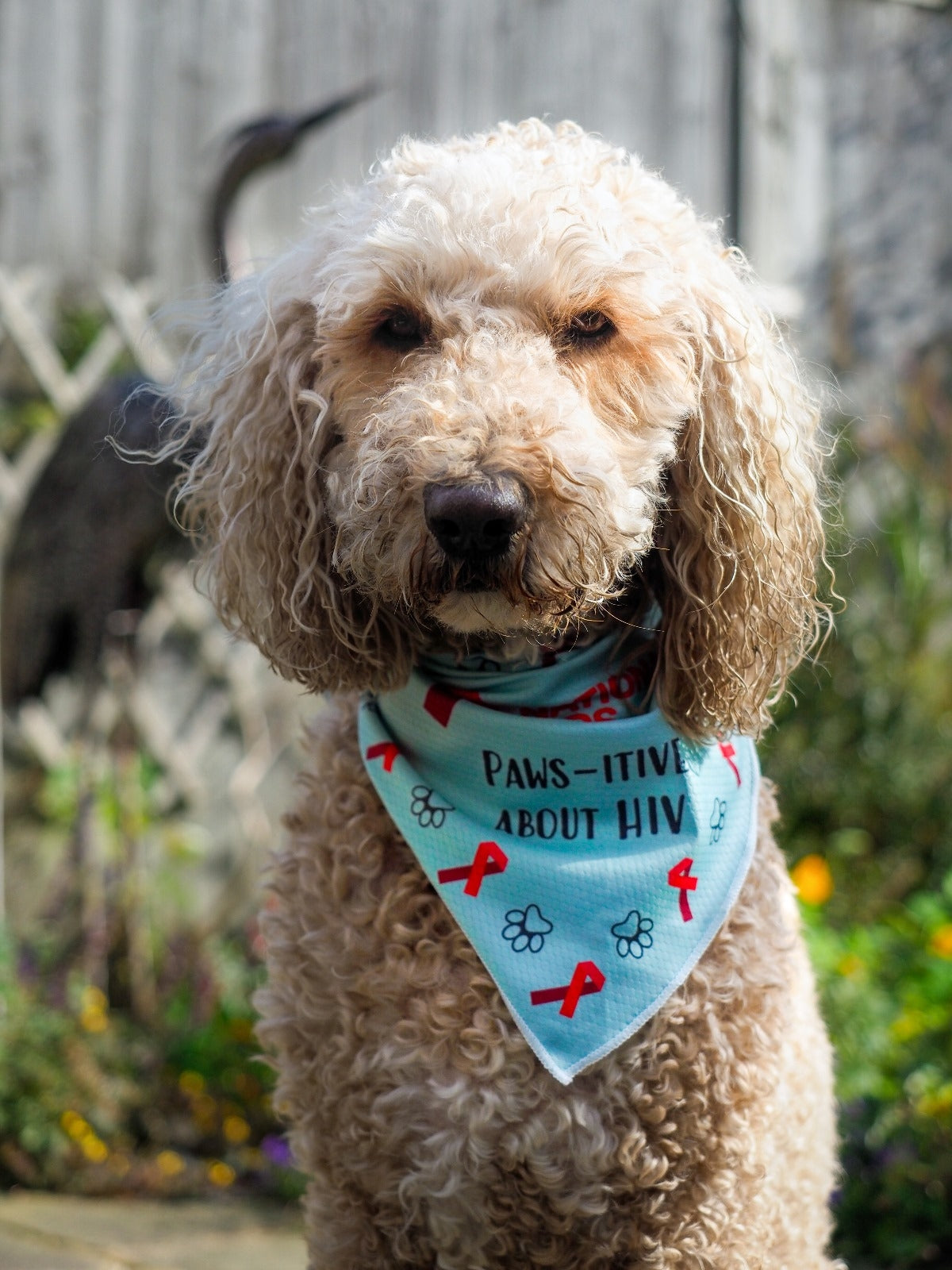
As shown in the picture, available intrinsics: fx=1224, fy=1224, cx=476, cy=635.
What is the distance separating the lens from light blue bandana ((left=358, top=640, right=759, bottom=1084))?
1.56m

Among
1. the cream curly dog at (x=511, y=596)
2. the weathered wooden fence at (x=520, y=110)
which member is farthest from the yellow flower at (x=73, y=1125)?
the weathered wooden fence at (x=520, y=110)

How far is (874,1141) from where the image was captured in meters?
2.50

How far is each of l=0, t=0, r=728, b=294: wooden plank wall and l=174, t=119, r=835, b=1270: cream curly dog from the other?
1713 millimetres

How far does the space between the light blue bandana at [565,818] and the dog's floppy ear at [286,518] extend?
4.6 inches

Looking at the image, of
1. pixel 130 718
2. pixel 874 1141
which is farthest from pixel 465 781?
pixel 130 718

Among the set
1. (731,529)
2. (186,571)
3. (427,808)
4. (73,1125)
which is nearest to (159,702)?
(186,571)

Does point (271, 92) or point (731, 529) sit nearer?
point (731, 529)

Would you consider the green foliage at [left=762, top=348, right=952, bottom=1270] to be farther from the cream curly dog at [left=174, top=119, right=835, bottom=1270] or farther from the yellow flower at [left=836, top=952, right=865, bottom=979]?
the cream curly dog at [left=174, top=119, right=835, bottom=1270]

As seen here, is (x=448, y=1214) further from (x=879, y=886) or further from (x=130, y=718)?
(x=879, y=886)

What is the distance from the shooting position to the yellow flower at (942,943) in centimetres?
269

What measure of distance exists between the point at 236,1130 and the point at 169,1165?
17 cm

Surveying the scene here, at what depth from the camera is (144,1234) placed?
2.63m

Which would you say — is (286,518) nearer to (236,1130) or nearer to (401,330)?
(401,330)

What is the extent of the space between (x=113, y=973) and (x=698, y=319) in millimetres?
2417
